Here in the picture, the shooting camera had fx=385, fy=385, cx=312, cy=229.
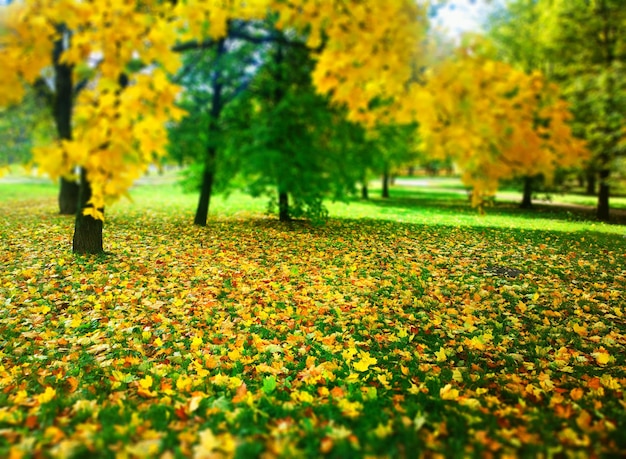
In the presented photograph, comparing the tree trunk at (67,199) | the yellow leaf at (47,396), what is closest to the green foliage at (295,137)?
the yellow leaf at (47,396)

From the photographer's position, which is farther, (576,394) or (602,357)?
(602,357)

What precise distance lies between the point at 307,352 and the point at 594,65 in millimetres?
12633

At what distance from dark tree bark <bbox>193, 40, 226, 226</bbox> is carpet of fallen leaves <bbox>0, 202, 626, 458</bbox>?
2.74 m

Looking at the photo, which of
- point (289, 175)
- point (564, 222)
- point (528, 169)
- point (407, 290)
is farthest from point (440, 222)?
point (528, 169)

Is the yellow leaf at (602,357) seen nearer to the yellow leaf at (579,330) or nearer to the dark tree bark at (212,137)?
the yellow leaf at (579,330)

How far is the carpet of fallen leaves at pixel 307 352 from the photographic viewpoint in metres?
2.83

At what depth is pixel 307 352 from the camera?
439 centimetres

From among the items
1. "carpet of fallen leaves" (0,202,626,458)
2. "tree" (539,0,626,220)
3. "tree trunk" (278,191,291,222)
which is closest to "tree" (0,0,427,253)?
"carpet of fallen leaves" (0,202,626,458)

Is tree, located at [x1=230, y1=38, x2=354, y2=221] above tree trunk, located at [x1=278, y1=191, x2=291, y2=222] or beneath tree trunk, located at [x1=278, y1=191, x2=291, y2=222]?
above

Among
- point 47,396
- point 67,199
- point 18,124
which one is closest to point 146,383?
point 47,396

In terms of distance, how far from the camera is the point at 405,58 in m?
3.22

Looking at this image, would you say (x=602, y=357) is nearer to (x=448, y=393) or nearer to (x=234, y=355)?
(x=448, y=393)

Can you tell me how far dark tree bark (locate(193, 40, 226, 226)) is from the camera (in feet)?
31.6

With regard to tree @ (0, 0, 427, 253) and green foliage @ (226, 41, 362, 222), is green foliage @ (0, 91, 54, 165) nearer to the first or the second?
green foliage @ (226, 41, 362, 222)
